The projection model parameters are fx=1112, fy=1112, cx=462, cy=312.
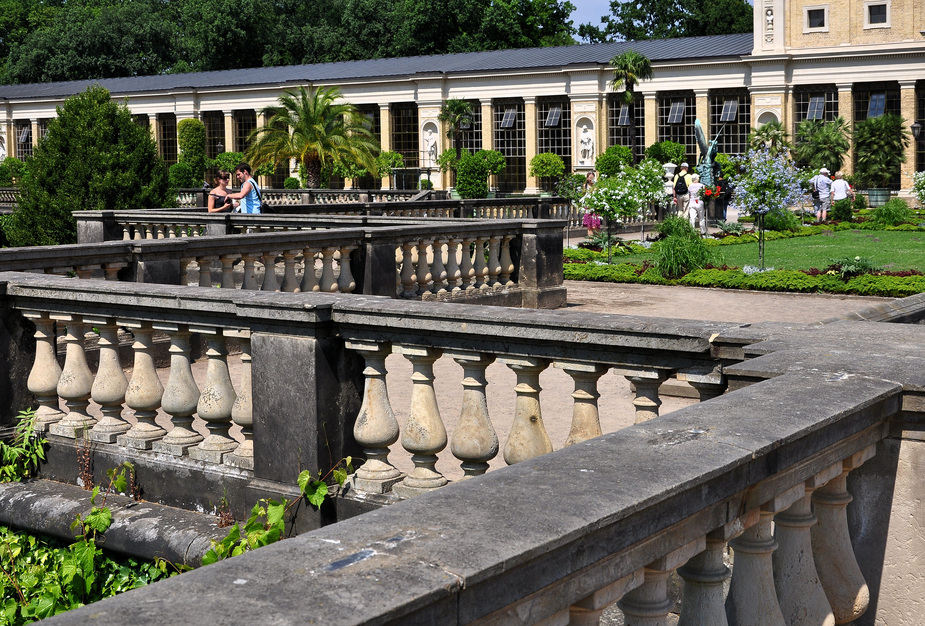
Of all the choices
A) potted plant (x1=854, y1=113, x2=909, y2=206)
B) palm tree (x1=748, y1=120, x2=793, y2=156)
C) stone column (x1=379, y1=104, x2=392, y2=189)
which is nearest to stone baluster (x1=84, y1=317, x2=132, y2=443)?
palm tree (x1=748, y1=120, x2=793, y2=156)

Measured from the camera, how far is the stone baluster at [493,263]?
42.9 ft

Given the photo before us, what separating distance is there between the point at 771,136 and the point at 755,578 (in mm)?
46732

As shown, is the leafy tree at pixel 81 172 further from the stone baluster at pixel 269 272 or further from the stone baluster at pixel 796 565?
the stone baluster at pixel 796 565

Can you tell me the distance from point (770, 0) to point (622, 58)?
750 cm

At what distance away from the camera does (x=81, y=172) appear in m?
18.3

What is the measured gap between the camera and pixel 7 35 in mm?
89750

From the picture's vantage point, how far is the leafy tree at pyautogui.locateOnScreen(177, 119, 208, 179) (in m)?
60.5

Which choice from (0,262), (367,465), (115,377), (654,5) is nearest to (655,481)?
(367,465)

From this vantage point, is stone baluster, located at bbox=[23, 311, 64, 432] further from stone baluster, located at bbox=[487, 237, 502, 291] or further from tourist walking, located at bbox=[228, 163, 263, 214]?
tourist walking, located at bbox=[228, 163, 263, 214]

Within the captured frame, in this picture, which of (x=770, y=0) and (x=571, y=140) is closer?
(x=770, y=0)

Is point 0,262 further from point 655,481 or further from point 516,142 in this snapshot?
point 516,142

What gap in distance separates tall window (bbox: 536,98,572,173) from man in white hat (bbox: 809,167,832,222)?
22320mm

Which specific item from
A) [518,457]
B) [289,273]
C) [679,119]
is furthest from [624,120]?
[518,457]

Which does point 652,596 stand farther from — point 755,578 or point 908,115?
point 908,115
